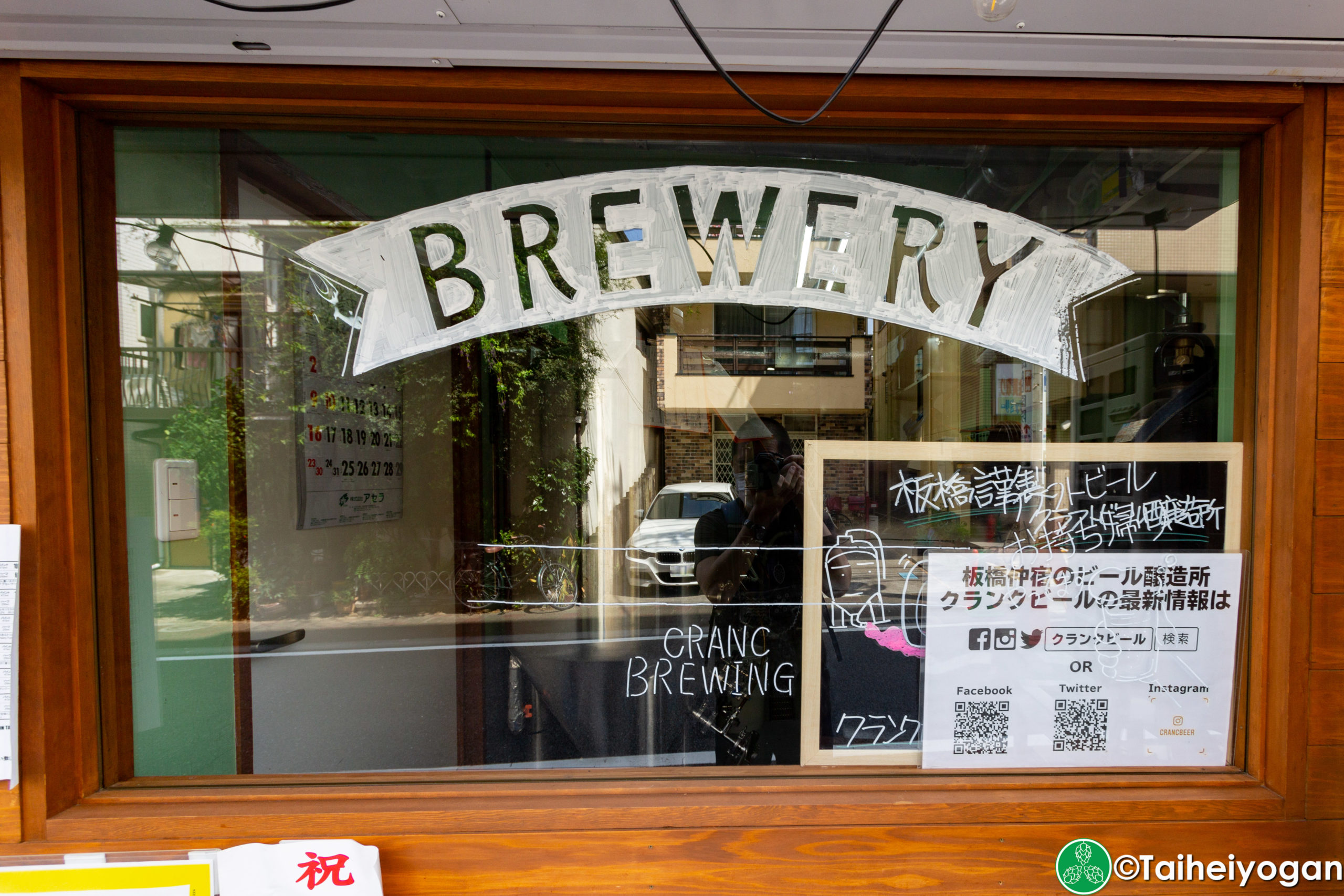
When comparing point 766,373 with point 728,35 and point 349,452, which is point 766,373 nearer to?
point 728,35

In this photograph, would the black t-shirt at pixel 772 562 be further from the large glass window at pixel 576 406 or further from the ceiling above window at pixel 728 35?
the ceiling above window at pixel 728 35

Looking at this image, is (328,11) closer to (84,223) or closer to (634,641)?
(84,223)

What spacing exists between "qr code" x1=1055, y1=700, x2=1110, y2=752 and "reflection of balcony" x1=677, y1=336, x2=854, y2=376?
1.10m

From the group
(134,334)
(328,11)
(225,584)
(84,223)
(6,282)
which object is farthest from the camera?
(225,584)

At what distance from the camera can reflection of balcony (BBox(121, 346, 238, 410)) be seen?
5.36 feet

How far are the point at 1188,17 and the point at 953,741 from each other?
1772mm

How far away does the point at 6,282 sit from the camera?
4.59 feet

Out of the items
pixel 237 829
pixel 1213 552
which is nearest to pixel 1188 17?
pixel 1213 552

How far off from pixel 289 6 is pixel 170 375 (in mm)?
1084

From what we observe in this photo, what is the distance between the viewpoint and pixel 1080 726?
1.65 metres

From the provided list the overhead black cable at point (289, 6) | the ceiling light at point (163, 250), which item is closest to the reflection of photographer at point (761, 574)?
the overhead black cable at point (289, 6)

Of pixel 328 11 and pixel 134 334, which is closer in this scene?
pixel 328 11

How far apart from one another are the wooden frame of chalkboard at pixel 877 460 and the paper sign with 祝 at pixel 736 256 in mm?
262

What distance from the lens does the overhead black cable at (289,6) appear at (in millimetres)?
1140
